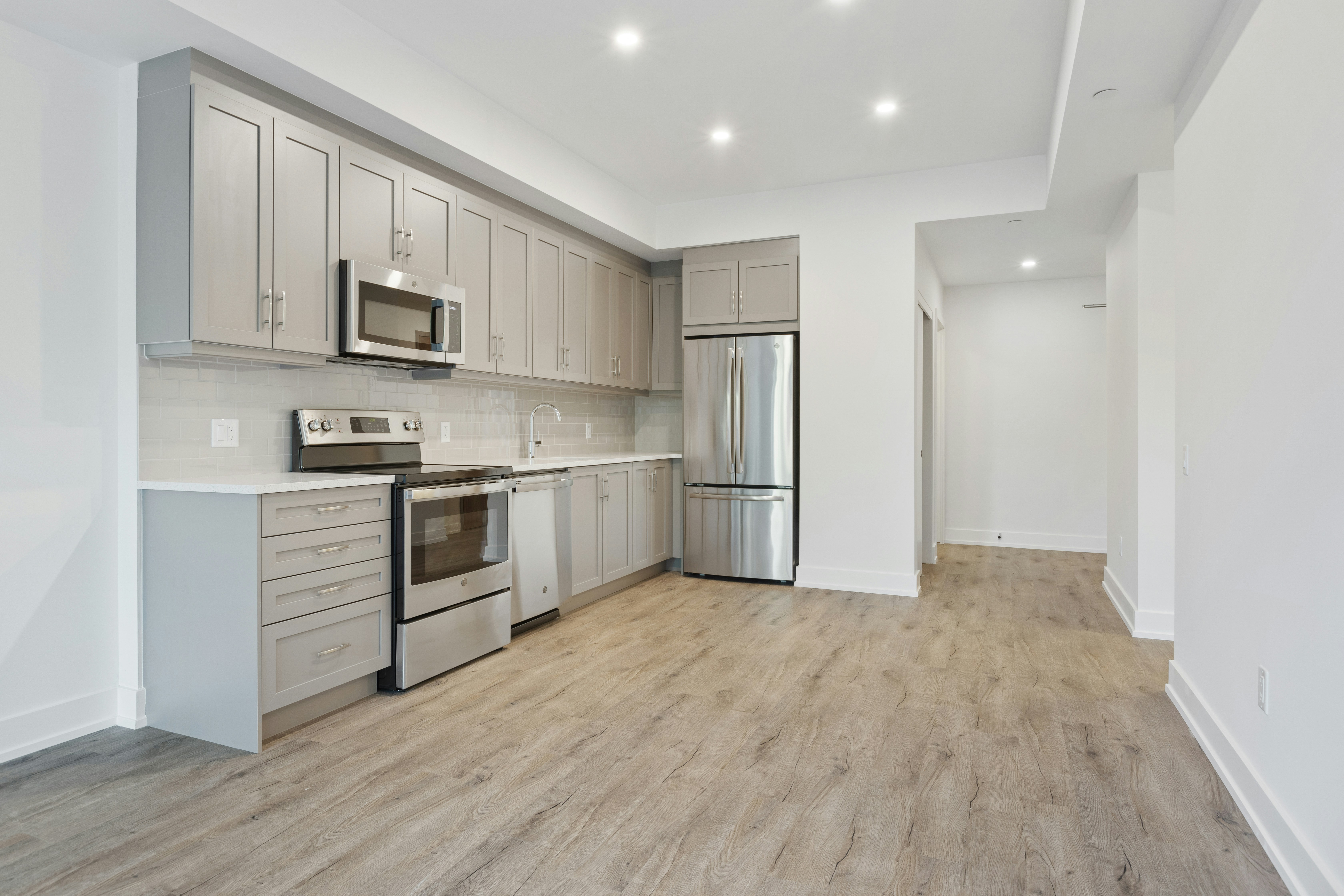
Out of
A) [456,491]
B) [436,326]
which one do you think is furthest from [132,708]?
[436,326]

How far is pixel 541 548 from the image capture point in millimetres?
4039

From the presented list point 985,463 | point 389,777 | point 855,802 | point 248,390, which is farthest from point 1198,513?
point 985,463

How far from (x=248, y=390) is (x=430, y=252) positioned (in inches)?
41.8

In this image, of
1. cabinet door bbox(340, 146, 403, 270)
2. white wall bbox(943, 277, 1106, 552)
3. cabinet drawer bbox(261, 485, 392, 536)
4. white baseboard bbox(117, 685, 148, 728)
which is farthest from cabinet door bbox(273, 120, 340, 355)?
white wall bbox(943, 277, 1106, 552)

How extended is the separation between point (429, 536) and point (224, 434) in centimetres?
89

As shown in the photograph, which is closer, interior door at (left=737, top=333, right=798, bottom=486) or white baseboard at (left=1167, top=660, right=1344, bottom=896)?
white baseboard at (left=1167, top=660, right=1344, bottom=896)

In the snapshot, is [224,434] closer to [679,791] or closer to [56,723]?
[56,723]

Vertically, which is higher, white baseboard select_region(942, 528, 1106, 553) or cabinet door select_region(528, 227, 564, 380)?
cabinet door select_region(528, 227, 564, 380)

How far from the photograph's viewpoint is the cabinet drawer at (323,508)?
2.52 meters

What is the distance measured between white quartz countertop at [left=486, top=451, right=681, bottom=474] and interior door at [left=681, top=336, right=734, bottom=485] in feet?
0.80

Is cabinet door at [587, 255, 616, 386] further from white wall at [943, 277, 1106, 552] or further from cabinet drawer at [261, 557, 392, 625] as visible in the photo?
white wall at [943, 277, 1106, 552]

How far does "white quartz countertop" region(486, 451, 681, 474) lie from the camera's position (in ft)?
13.2

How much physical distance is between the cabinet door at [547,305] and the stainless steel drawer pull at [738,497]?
1.36m

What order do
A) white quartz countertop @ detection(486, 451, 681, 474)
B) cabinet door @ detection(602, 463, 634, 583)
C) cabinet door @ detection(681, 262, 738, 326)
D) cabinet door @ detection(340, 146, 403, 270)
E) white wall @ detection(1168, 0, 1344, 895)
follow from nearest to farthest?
1. white wall @ detection(1168, 0, 1344, 895)
2. cabinet door @ detection(340, 146, 403, 270)
3. white quartz countertop @ detection(486, 451, 681, 474)
4. cabinet door @ detection(602, 463, 634, 583)
5. cabinet door @ detection(681, 262, 738, 326)
